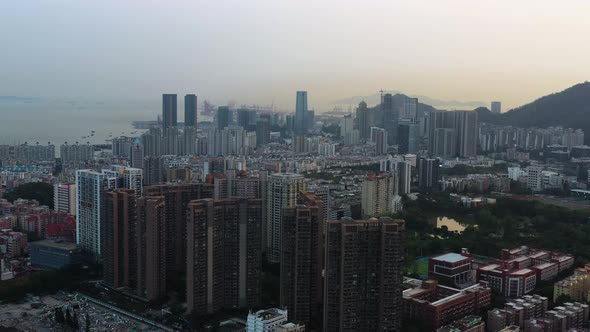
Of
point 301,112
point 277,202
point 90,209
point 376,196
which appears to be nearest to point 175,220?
point 277,202

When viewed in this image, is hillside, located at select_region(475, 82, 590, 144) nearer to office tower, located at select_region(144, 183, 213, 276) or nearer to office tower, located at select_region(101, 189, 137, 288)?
office tower, located at select_region(144, 183, 213, 276)

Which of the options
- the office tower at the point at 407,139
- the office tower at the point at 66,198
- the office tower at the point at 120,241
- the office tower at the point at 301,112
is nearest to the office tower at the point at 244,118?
the office tower at the point at 301,112

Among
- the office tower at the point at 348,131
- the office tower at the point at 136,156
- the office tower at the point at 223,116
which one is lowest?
the office tower at the point at 136,156

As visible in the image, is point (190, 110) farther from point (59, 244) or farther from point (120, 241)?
point (120, 241)

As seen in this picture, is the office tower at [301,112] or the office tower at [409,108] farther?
the office tower at [301,112]

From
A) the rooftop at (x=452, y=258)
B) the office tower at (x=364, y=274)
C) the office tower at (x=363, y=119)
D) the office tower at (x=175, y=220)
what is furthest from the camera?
the office tower at (x=363, y=119)

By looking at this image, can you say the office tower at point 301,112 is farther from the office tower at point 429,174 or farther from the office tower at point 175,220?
the office tower at point 175,220

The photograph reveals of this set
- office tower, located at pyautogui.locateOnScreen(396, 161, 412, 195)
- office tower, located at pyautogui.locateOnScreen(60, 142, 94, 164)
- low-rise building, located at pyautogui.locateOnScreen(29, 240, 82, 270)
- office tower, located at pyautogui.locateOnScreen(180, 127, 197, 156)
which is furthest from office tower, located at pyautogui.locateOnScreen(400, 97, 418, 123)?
low-rise building, located at pyautogui.locateOnScreen(29, 240, 82, 270)
